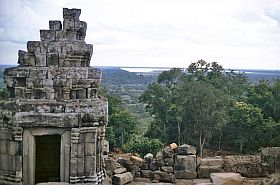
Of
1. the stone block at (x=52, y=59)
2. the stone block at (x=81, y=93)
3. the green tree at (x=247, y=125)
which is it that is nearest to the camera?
the stone block at (x=52, y=59)

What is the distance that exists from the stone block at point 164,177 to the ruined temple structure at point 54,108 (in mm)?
2655

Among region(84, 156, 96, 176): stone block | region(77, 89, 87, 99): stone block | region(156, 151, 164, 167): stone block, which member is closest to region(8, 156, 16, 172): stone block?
region(84, 156, 96, 176): stone block

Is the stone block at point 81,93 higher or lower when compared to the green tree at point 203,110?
higher

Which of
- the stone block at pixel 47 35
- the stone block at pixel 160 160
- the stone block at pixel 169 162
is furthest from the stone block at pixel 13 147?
the stone block at pixel 169 162

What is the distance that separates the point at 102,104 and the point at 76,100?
1.66 feet

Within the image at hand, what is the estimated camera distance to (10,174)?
741cm

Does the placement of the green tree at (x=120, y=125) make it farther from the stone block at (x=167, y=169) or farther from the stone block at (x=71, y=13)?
the stone block at (x=71, y=13)

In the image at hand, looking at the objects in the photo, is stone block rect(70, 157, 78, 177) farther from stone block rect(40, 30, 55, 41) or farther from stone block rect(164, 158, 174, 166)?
stone block rect(164, 158, 174, 166)

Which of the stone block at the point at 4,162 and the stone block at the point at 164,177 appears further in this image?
the stone block at the point at 164,177

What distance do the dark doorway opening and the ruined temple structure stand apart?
105 cm

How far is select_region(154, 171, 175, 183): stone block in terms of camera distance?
32.2 ft

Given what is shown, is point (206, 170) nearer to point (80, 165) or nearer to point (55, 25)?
point (80, 165)

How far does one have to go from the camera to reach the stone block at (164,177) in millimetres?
9805

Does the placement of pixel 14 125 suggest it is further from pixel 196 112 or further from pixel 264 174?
pixel 196 112
